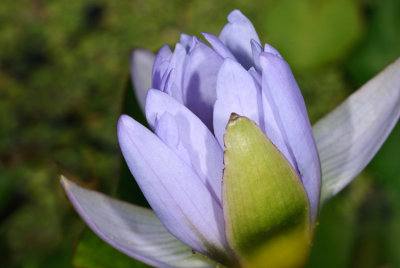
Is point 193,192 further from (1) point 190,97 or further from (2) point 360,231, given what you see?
(2) point 360,231

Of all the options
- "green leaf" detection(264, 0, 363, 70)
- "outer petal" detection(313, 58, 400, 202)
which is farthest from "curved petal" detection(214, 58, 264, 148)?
"green leaf" detection(264, 0, 363, 70)

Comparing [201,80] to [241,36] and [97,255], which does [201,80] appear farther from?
[97,255]

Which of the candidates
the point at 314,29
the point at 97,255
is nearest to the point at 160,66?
the point at 97,255

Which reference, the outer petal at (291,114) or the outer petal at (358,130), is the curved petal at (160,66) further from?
the outer petal at (358,130)

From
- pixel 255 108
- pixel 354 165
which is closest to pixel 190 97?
pixel 255 108

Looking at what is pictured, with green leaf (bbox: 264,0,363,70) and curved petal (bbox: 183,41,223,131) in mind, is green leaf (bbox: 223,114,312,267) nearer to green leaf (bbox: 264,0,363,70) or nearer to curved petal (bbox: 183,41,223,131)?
curved petal (bbox: 183,41,223,131)

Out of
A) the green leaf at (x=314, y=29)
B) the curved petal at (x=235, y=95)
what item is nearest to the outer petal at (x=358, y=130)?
the curved petal at (x=235, y=95)

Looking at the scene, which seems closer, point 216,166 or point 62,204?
point 216,166
